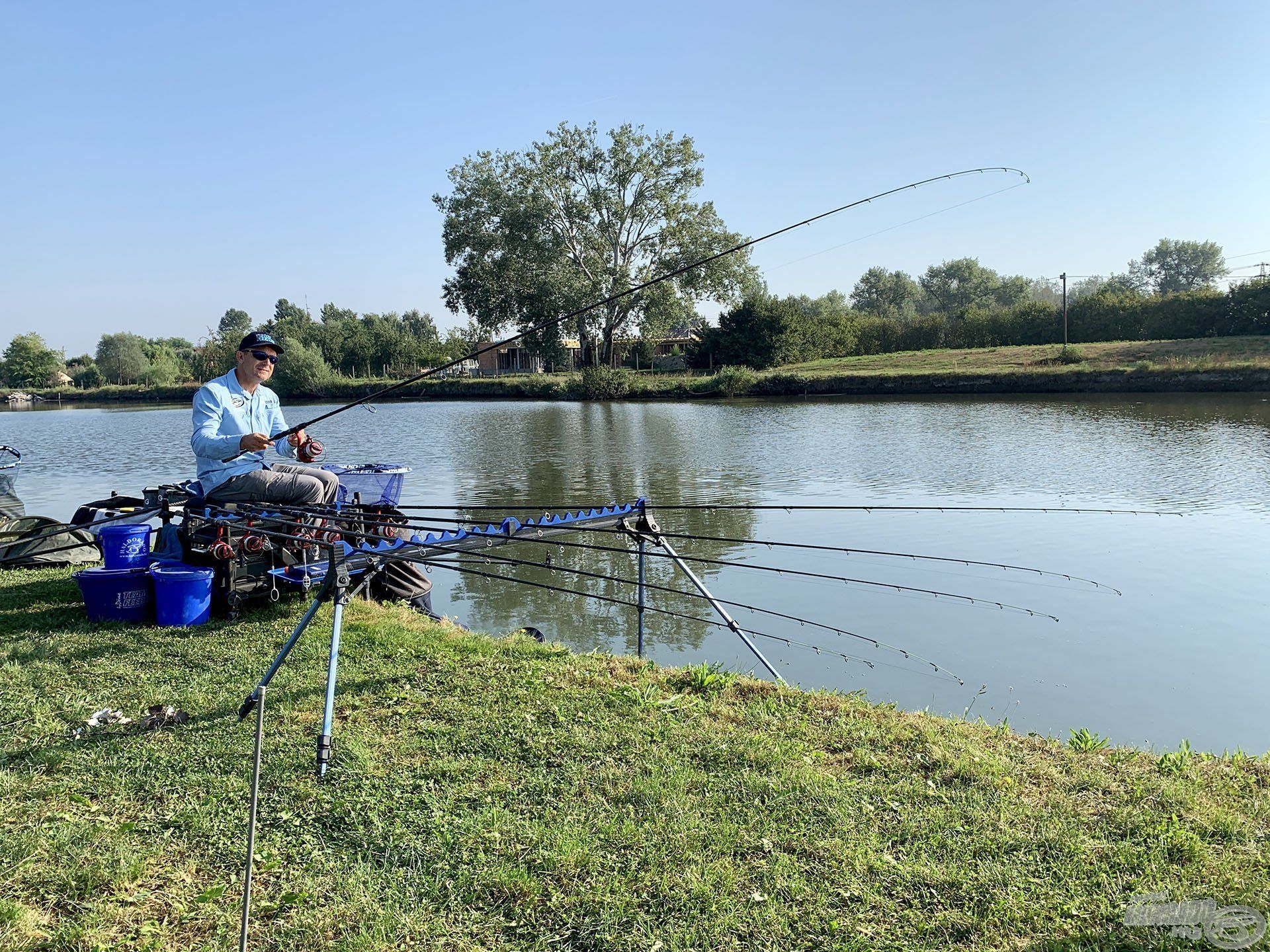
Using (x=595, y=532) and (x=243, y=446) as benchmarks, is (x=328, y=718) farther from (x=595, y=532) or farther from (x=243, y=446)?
(x=595, y=532)

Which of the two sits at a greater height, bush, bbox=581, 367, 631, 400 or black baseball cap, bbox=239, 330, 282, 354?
bush, bbox=581, 367, 631, 400

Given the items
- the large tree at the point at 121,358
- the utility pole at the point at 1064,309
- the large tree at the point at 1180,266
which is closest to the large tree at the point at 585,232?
the utility pole at the point at 1064,309

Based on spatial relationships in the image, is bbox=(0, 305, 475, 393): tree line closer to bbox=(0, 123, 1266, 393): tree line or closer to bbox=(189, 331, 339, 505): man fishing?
bbox=(0, 123, 1266, 393): tree line

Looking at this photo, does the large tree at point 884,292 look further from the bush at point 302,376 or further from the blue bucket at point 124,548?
the blue bucket at point 124,548

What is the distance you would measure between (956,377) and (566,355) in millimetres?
21425

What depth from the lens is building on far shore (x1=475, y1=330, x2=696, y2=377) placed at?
53.0 meters

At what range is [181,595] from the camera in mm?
6043

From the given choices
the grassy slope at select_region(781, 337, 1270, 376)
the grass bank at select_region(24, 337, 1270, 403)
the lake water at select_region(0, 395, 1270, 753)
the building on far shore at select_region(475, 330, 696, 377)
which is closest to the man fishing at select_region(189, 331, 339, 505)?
the lake water at select_region(0, 395, 1270, 753)

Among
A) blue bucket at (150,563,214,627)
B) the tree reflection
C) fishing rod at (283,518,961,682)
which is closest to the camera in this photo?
fishing rod at (283,518,961,682)

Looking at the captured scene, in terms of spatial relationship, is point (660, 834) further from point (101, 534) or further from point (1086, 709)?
point (101, 534)

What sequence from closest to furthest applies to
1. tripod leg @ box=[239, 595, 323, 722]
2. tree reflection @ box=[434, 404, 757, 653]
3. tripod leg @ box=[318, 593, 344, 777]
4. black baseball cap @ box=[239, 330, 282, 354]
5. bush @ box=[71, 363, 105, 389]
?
1. tripod leg @ box=[318, 593, 344, 777]
2. tripod leg @ box=[239, 595, 323, 722]
3. black baseball cap @ box=[239, 330, 282, 354]
4. tree reflection @ box=[434, 404, 757, 653]
5. bush @ box=[71, 363, 105, 389]

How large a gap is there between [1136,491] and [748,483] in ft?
20.4

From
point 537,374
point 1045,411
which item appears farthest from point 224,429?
point 537,374

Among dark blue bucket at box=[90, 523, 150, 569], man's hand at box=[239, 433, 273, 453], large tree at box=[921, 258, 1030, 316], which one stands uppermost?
large tree at box=[921, 258, 1030, 316]
